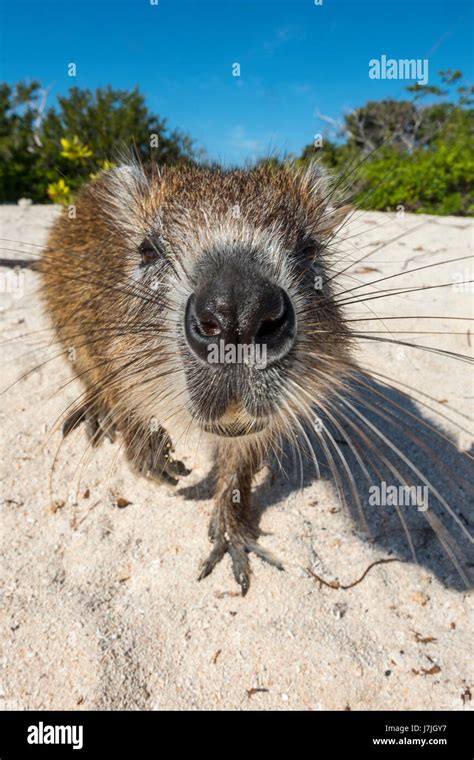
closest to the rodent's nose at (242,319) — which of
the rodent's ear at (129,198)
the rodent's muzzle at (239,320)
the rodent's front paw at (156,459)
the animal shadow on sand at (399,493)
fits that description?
the rodent's muzzle at (239,320)

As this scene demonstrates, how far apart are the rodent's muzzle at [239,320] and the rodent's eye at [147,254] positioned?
0.85 meters

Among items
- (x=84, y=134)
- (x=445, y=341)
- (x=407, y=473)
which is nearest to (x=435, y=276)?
(x=445, y=341)

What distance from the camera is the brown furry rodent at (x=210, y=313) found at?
2139mm

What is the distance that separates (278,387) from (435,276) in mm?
5789

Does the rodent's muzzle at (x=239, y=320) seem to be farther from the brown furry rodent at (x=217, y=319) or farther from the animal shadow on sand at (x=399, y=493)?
the animal shadow on sand at (x=399, y=493)

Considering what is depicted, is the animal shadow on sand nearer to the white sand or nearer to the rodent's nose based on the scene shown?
the white sand

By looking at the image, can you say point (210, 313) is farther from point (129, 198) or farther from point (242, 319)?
point (129, 198)

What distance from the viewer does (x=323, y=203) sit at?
351 centimetres

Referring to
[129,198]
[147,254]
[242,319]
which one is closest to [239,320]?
[242,319]

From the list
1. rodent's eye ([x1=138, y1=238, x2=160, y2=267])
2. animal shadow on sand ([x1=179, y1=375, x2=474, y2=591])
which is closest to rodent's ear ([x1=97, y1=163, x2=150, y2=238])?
rodent's eye ([x1=138, y1=238, x2=160, y2=267])

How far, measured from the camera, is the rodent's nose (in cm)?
203

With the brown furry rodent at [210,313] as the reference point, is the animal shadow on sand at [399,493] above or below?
below

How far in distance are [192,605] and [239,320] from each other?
1719mm
